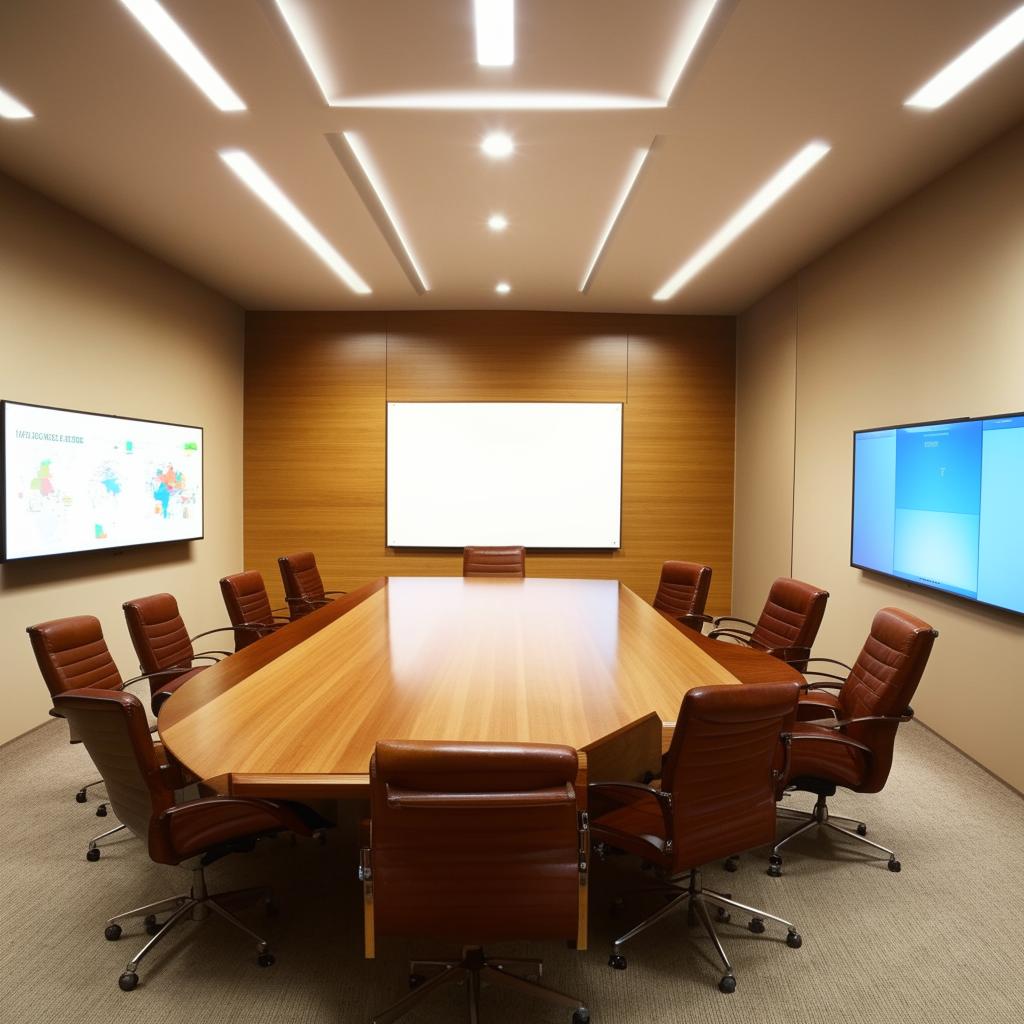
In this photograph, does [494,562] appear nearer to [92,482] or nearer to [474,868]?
[92,482]

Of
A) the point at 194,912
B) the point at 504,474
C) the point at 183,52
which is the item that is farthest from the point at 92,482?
the point at 504,474

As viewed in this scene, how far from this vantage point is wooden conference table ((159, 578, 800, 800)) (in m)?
2.06

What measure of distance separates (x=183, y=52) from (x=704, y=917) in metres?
4.02

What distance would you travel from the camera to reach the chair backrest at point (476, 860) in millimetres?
1707

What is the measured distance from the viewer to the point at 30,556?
4.41m

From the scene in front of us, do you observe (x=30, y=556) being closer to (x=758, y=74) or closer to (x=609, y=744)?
(x=609, y=744)

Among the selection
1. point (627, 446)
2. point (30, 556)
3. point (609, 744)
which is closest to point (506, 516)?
point (627, 446)

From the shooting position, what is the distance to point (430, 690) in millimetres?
2641

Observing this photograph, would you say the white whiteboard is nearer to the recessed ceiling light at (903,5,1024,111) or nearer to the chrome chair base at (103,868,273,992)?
the recessed ceiling light at (903,5,1024,111)

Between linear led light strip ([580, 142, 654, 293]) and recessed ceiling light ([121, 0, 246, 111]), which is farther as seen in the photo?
linear led light strip ([580, 142, 654, 293])

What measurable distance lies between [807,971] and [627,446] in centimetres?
609

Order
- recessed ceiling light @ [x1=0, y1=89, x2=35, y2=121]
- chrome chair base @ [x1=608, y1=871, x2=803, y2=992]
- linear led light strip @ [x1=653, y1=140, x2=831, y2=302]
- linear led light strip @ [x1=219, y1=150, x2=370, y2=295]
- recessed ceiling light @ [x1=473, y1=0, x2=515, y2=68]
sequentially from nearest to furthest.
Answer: chrome chair base @ [x1=608, y1=871, x2=803, y2=992], recessed ceiling light @ [x1=473, y1=0, x2=515, y2=68], recessed ceiling light @ [x1=0, y1=89, x2=35, y2=121], linear led light strip @ [x1=653, y1=140, x2=831, y2=302], linear led light strip @ [x1=219, y1=150, x2=370, y2=295]

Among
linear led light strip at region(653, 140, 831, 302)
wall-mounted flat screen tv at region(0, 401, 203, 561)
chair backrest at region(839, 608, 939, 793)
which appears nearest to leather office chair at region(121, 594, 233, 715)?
wall-mounted flat screen tv at region(0, 401, 203, 561)

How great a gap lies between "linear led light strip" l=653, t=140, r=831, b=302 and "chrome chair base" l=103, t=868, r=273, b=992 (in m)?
4.47
